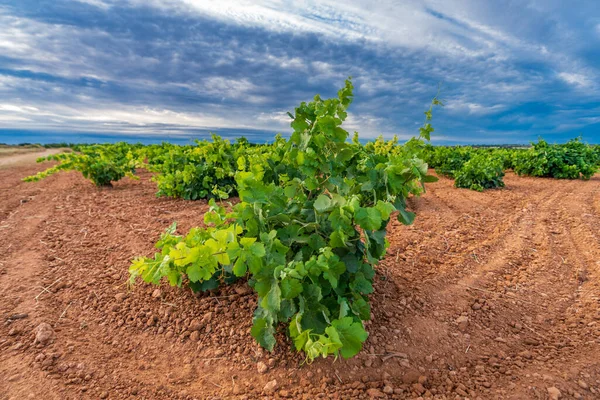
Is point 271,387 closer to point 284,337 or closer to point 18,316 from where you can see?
point 284,337

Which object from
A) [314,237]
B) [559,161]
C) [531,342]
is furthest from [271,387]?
[559,161]

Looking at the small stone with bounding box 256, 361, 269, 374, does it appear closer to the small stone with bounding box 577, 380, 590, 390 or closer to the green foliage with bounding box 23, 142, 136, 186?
the small stone with bounding box 577, 380, 590, 390

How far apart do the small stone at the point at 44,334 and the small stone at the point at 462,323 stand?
9.80 ft

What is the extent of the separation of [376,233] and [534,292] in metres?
2.27

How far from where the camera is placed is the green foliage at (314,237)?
1.94 m

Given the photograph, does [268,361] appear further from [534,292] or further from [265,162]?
[534,292]

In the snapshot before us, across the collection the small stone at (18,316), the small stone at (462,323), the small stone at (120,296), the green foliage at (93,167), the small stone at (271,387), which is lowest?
the small stone at (271,387)

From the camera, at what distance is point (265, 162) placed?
3008 mm

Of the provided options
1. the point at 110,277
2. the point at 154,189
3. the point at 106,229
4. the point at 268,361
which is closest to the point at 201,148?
the point at 154,189

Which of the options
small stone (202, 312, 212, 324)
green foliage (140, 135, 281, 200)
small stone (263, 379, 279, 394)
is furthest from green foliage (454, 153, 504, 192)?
small stone (263, 379, 279, 394)

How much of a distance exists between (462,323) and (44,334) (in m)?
3.07

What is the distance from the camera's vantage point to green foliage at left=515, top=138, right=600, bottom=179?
10609mm

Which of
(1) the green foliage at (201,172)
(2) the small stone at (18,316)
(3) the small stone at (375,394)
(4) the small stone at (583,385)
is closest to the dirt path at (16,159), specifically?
(1) the green foliage at (201,172)

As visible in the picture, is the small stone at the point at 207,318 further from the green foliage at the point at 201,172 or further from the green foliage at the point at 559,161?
the green foliage at the point at 559,161
